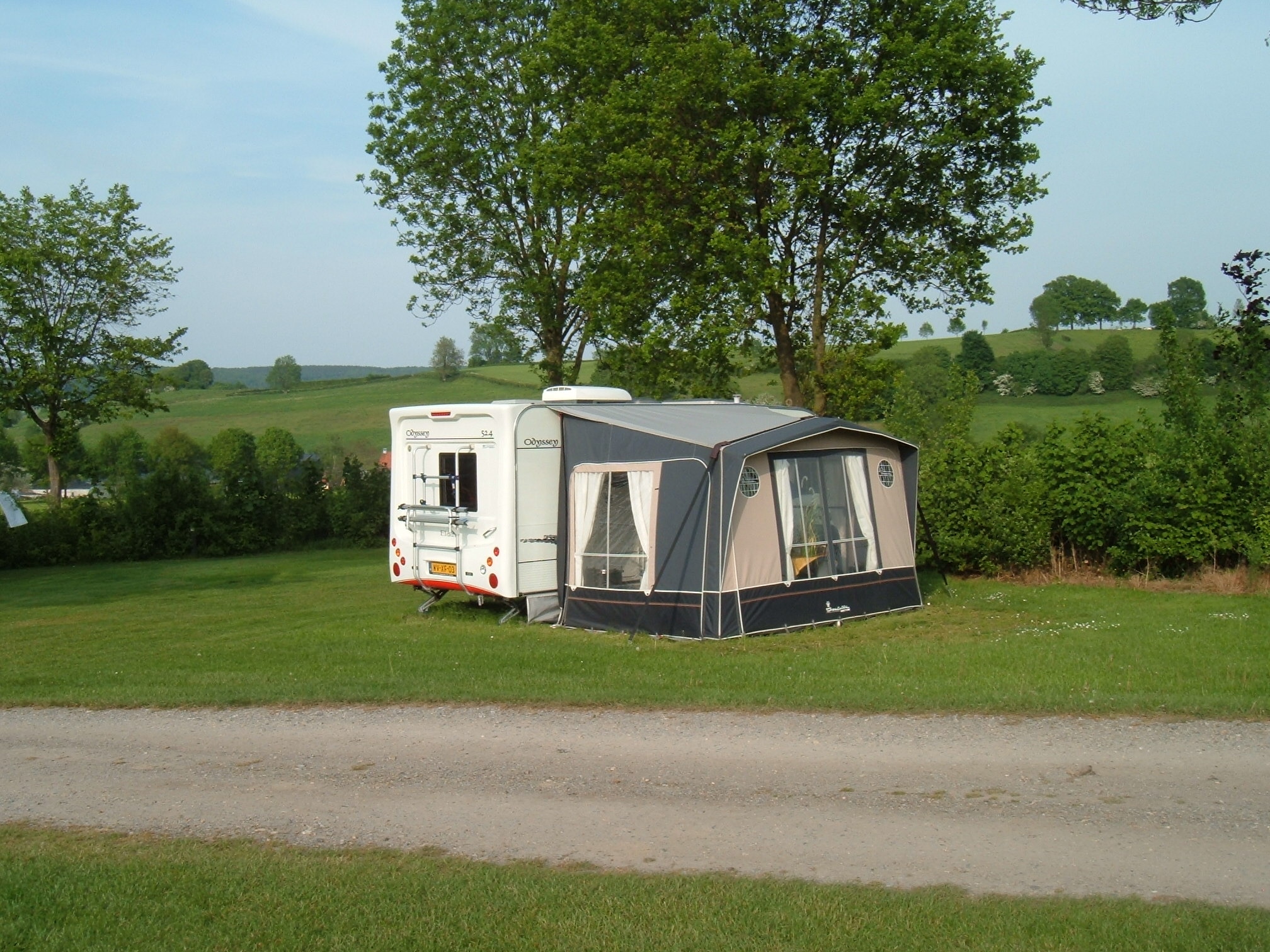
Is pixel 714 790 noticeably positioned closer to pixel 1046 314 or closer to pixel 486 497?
pixel 486 497

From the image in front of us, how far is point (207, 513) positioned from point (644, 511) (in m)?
19.5

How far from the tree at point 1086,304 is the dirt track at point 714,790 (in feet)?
145

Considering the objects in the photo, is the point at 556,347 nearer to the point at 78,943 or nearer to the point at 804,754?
the point at 804,754

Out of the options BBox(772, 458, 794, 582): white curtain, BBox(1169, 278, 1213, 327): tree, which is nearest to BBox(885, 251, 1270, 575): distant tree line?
BBox(772, 458, 794, 582): white curtain

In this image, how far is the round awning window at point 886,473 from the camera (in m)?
14.3

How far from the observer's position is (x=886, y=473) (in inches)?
566

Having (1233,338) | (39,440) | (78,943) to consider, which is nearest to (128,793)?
(78,943)

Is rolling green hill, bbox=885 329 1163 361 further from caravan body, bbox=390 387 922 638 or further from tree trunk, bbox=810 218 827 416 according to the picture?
caravan body, bbox=390 387 922 638

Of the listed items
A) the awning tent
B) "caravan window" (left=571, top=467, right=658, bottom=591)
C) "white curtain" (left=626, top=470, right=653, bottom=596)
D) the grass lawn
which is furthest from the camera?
"caravan window" (left=571, top=467, right=658, bottom=591)

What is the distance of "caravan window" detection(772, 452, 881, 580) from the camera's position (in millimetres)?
12945

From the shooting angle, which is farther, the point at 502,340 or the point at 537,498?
the point at 502,340

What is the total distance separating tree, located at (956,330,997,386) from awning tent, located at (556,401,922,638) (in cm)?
2775

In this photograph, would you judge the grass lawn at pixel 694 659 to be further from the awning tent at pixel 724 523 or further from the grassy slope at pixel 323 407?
the grassy slope at pixel 323 407

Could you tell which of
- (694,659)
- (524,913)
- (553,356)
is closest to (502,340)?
(553,356)
